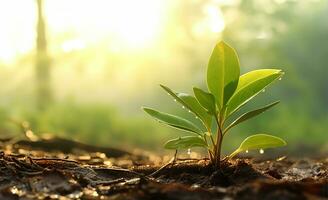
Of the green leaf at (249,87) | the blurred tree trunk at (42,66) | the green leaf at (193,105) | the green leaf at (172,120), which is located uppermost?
the blurred tree trunk at (42,66)

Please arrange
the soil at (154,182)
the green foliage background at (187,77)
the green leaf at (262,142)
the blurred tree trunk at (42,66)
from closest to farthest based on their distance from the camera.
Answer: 1. the soil at (154,182)
2. the green leaf at (262,142)
3. the green foliage background at (187,77)
4. the blurred tree trunk at (42,66)

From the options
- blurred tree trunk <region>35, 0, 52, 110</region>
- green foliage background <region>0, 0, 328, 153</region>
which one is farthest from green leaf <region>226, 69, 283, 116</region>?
blurred tree trunk <region>35, 0, 52, 110</region>

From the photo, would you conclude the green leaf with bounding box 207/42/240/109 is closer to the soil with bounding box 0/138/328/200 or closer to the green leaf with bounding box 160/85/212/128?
the green leaf with bounding box 160/85/212/128

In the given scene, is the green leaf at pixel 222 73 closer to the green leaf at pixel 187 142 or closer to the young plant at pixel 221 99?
the young plant at pixel 221 99

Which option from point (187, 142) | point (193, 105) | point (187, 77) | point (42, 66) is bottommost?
point (187, 142)

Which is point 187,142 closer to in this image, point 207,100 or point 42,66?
point 207,100

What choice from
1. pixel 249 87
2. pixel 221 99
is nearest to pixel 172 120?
pixel 221 99

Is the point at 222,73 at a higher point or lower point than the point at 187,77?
lower

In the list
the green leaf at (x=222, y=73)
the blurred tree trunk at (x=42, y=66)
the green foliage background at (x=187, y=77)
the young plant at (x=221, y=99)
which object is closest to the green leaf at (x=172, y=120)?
the young plant at (x=221, y=99)
